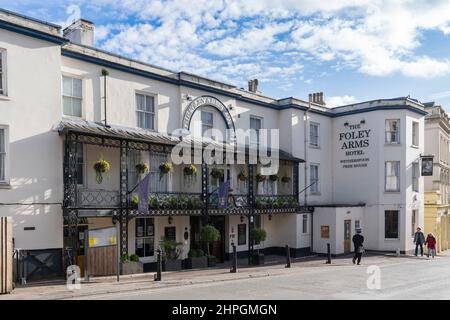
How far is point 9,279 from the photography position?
40.5ft

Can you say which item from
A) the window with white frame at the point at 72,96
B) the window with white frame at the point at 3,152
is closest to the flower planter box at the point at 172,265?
the window with white frame at the point at 72,96

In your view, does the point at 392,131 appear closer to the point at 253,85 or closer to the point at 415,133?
the point at 415,133

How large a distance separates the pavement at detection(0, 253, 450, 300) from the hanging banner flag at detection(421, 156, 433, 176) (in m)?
9.30

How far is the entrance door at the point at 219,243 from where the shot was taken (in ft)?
73.5

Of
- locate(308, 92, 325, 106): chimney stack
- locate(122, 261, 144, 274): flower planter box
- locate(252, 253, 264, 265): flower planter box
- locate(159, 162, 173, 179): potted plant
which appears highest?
locate(308, 92, 325, 106): chimney stack

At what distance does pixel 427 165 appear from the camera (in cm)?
2814

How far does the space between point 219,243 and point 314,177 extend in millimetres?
8476

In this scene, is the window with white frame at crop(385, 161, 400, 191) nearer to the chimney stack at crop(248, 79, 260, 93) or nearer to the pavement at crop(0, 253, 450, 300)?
the pavement at crop(0, 253, 450, 300)

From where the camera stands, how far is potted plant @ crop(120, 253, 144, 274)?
54.4 feet

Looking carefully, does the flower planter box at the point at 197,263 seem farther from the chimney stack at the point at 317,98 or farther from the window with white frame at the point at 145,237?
the chimney stack at the point at 317,98

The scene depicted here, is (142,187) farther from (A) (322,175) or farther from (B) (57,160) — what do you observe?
(A) (322,175)

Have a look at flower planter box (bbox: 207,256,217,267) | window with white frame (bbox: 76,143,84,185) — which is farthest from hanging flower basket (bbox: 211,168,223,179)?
window with white frame (bbox: 76,143,84,185)

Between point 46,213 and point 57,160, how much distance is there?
1889 millimetres

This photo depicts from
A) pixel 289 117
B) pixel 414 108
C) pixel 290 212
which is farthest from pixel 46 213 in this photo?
pixel 414 108
